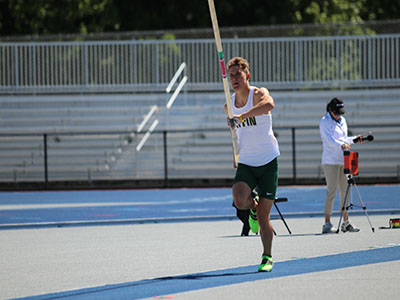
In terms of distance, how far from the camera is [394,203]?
19125 millimetres

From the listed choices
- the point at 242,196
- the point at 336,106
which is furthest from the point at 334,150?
the point at 242,196

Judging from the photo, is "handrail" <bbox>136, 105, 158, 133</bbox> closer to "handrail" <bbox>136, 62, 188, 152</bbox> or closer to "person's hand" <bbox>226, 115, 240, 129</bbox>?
"handrail" <bbox>136, 62, 188, 152</bbox>

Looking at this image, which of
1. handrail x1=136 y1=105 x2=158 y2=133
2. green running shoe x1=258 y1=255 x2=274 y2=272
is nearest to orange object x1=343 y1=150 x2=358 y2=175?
green running shoe x1=258 y1=255 x2=274 y2=272

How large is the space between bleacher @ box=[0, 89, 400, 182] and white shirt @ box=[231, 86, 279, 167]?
16.3 m

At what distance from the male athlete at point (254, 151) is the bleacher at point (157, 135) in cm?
1630

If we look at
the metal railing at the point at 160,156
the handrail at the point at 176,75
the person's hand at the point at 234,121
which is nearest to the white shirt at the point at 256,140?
the person's hand at the point at 234,121

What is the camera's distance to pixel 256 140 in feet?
32.3

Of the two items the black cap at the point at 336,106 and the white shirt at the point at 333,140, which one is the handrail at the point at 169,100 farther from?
the black cap at the point at 336,106

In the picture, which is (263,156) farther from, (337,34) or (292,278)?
(337,34)

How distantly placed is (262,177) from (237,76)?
108 cm

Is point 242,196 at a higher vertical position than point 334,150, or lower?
lower

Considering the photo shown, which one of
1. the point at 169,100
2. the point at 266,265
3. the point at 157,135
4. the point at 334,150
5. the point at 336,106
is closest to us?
the point at 266,265

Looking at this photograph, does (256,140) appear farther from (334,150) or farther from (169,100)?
(169,100)

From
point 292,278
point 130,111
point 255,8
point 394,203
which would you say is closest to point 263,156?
point 292,278
